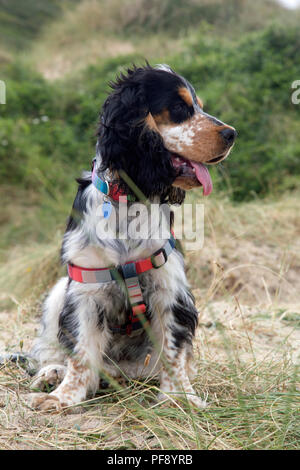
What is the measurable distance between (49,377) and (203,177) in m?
1.33

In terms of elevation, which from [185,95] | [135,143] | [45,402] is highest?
[185,95]

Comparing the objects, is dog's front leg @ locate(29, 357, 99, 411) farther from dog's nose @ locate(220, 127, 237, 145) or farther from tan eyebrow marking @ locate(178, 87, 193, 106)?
tan eyebrow marking @ locate(178, 87, 193, 106)

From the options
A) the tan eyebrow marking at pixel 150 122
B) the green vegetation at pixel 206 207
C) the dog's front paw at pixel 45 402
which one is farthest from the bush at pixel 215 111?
the dog's front paw at pixel 45 402

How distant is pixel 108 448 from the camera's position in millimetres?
2004

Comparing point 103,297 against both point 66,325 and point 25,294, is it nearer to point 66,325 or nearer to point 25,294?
point 66,325

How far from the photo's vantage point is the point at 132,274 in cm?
242

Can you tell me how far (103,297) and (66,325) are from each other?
257 millimetres

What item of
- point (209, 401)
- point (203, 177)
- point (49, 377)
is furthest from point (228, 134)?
point (49, 377)

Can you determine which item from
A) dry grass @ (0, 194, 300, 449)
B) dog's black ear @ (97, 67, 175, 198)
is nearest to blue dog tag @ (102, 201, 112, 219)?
dog's black ear @ (97, 67, 175, 198)

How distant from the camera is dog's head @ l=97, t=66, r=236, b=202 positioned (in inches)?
94.2

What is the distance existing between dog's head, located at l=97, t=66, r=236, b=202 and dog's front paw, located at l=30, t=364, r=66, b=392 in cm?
108

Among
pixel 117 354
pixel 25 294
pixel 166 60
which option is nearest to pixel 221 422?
pixel 117 354

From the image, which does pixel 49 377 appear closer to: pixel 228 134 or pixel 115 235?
pixel 115 235

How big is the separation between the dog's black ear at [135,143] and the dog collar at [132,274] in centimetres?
33
